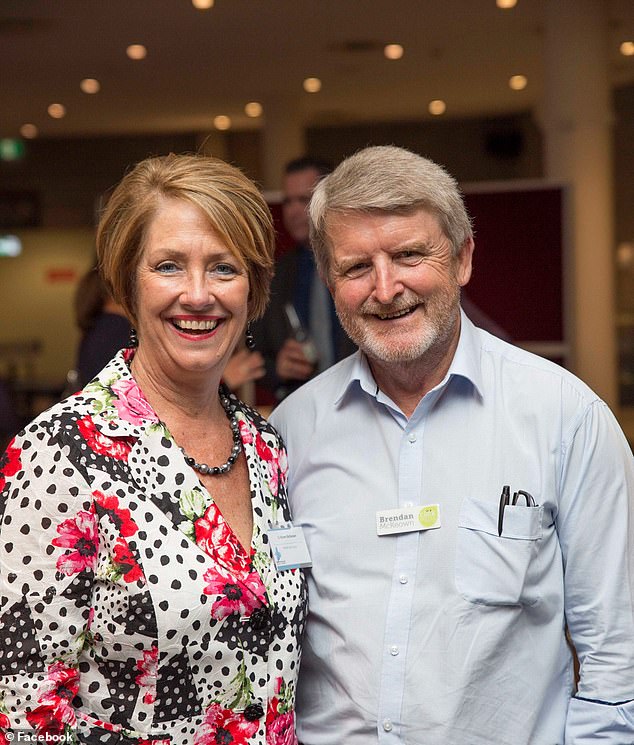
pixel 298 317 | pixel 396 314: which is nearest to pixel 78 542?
pixel 396 314

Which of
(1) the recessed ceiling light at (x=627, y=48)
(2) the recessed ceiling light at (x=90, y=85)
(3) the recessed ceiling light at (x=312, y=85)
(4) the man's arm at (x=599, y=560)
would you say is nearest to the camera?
(4) the man's arm at (x=599, y=560)

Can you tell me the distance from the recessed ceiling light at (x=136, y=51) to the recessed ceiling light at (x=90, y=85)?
1077mm

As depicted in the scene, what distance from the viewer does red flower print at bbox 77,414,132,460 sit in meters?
1.70

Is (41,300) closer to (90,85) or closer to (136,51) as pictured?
(90,85)

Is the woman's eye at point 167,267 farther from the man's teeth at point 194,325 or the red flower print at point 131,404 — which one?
→ the red flower print at point 131,404

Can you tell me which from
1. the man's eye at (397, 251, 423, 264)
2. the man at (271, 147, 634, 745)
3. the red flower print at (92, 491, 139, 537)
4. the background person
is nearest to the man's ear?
the man at (271, 147, 634, 745)

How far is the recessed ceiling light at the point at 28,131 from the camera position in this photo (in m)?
12.5

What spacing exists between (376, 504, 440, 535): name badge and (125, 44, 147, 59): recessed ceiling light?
760 centimetres

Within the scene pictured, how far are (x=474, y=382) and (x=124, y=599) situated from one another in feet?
2.51

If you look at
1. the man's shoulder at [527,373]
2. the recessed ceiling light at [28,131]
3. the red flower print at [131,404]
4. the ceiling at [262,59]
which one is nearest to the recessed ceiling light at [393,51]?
the ceiling at [262,59]

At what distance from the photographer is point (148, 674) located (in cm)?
167

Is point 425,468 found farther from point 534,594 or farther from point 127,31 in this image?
point 127,31

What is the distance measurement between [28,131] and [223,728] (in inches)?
477

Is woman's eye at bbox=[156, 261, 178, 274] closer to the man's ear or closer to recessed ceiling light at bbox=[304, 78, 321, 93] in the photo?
the man's ear
